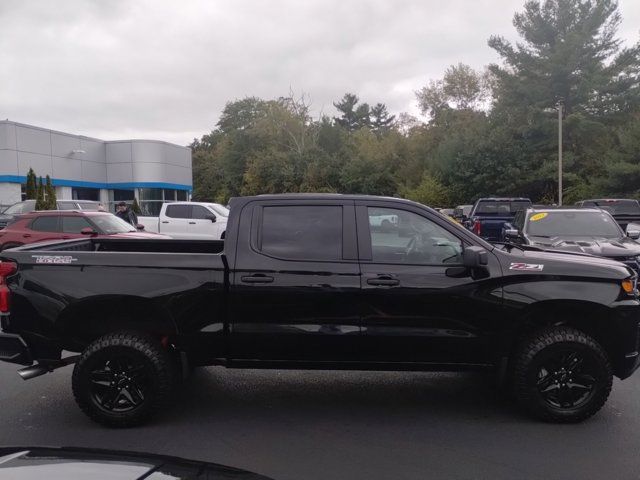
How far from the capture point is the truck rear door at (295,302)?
4.85m

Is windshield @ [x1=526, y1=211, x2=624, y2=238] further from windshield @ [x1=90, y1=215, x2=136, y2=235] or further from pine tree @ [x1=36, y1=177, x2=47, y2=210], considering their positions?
pine tree @ [x1=36, y1=177, x2=47, y2=210]

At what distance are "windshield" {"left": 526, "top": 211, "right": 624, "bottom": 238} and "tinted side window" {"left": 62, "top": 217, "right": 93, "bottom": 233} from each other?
9747mm

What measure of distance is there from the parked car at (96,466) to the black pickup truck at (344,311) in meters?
2.40

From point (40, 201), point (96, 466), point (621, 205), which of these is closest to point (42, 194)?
point (40, 201)

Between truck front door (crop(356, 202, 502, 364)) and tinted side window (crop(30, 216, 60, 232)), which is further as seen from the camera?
tinted side window (crop(30, 216, 60, 232))

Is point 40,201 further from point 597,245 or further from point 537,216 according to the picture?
point 597,245

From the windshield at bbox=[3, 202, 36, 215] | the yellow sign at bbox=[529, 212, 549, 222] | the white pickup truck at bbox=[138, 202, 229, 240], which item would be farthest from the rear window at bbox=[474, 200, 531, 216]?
the windshield at bbox=[3, 202, 36, 215]

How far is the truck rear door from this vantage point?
15.9ft

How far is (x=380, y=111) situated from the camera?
9538 centimetres

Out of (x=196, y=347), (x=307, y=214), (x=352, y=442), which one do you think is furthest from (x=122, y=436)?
(x=307, y=214)

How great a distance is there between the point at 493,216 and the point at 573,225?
776 cm

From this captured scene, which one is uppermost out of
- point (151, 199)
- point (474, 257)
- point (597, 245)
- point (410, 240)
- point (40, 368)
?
point (151, 199)

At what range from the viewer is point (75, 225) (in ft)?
46.1

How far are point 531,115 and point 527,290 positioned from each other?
3735 centimetres
